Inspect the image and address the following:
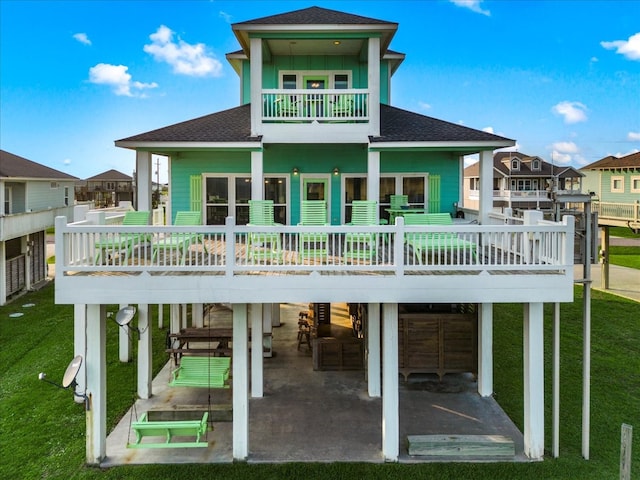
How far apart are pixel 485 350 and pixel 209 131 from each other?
9.21 m

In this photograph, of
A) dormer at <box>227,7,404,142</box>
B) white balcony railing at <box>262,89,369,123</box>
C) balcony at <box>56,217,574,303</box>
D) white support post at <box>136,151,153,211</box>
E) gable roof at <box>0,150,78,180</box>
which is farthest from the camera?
gable roof at <box>0,150,78,180</box>

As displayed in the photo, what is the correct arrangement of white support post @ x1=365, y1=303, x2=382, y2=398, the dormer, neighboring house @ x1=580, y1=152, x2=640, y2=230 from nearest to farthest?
white support post @ x1=365, y1=303, x2=382, y2=398 → the dormer → neighboring house @ x1=580, y1=152, x2=640, y2=230

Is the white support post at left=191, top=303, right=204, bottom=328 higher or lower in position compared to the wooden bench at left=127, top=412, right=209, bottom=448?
higher

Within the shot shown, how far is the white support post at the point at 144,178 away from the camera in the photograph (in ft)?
41.1

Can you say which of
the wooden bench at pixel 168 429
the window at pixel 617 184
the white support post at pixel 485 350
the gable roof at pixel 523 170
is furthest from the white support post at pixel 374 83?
the gable roof at pixel 523 170

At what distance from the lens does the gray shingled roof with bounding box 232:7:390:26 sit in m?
12.2

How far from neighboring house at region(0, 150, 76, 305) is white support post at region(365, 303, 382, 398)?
1798 cm

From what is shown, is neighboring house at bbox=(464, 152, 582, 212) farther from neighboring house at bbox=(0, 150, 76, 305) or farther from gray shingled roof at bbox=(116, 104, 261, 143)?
gray shingled roof at bbox=(116, 104, 261, 143)

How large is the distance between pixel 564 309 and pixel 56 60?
49451 mm

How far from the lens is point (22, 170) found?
2658 cm

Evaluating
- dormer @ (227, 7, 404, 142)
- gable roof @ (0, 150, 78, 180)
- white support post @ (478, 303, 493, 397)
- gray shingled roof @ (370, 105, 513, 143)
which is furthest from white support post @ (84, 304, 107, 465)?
gable roof @ (0, 150, 78, 180)

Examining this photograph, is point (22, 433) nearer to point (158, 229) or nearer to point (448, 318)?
point (158, 229)

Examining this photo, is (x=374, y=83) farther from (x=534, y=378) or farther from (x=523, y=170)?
(x=523, y=170)

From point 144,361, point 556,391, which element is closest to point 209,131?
point 144,361
